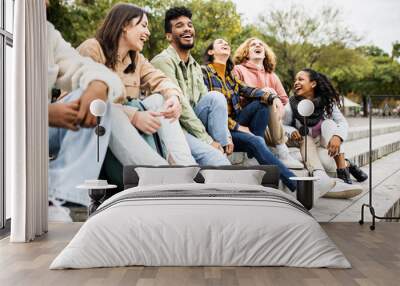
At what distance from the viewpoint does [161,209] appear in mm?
4695

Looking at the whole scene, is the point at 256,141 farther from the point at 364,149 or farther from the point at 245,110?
the point at 364,149

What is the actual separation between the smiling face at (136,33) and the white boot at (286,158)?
2.09 meters

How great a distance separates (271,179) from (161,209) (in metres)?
2.53

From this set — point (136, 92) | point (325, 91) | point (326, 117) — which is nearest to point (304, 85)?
point (325, 91)

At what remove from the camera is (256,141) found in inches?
284

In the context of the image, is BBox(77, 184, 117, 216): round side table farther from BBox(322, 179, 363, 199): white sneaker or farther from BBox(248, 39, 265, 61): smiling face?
BBox(322, 179, 363, 199): white sneaker

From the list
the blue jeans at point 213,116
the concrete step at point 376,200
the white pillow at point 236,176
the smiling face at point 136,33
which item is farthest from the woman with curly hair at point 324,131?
the smiling face at point 136,33

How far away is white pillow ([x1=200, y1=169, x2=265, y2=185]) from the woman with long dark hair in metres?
0.59

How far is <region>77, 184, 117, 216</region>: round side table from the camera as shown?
21.5ft

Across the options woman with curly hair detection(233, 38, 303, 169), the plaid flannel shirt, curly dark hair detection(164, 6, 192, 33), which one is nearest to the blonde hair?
woman with curly hair detection(233, 38, 303, 169)

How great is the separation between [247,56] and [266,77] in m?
0.35

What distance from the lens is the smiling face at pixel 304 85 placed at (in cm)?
733

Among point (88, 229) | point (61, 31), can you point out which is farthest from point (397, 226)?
point (61, 31)

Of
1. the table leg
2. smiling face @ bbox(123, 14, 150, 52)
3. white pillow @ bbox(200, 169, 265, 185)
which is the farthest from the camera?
smiling face @ bbox(123, 14, 150, 52)
